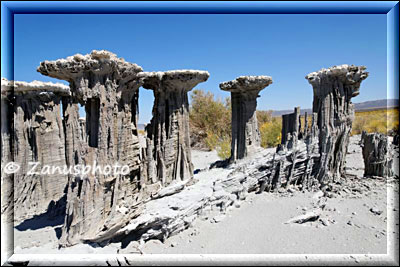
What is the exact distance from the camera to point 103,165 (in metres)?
4.64

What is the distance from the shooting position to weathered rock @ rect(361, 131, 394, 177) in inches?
293

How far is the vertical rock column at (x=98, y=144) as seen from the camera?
436 cm

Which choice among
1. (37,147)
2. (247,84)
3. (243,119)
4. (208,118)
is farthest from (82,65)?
(208,118)

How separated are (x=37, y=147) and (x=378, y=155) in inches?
397

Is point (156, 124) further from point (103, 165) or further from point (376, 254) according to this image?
point (376, 254)

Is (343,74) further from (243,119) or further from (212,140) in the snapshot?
(212,140)

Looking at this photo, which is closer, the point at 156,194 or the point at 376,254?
the point at 376,254

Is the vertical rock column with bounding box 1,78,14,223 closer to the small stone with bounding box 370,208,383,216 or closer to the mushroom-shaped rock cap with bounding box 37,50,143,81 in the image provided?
the mushroom-shaped rock cap with bounding box 37,50,143,81

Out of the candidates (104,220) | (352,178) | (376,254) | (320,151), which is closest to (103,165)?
(104,220)

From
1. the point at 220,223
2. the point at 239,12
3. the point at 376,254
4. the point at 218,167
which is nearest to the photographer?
the point at 239,12

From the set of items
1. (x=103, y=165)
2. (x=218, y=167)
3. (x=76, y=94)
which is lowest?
(x=218, y=167)

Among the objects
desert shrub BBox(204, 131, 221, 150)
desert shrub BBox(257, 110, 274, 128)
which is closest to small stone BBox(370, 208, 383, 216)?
desert shrub BBox(204, 131, 221, 150)

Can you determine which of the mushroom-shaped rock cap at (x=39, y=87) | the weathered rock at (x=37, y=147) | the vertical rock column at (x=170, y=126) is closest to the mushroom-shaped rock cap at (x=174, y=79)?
the vertical rock column at (x=170, y=126)

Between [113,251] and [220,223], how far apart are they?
7.56 ft
